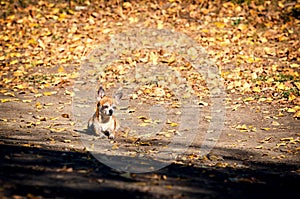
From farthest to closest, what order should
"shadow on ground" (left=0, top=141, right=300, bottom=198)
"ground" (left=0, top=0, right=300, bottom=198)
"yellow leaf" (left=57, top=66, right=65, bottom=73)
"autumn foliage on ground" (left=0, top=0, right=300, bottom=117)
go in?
"yellow leaf" (left=57, top=66, right=65, bottom=73), "autumn foliage on ground" (left=0, top=0, right=300, bottom=117), "ground" (left=0, top=0, right=300, bottom=198), "shadow on ground" (left=0, top=141, right=300, bottom=198)

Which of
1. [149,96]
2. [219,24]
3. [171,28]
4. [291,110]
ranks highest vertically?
[219,24]

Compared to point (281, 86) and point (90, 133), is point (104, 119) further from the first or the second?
point (281, 86)

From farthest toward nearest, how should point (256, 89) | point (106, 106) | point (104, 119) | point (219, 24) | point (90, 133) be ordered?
point (219, 24) < point (256, 89) < point (90, 133) < point (104, 119) < point (106, 106)

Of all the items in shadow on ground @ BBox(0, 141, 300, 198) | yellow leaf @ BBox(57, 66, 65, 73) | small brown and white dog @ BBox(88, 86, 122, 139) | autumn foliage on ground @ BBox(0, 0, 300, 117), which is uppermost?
autumn foliage on ground @ BBox(0, 0, 300, 117)

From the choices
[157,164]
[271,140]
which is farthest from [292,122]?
[157,164]

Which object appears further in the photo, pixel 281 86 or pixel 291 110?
pixel 281 86

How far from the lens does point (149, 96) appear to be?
35.1 feet

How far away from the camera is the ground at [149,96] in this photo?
542 cm

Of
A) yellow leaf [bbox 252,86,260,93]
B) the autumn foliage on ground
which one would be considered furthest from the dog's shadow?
yellow leaf [bbox 252,86,260,93]

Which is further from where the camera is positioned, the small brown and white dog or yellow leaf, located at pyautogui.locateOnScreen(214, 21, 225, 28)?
yellow leaf, located at pyautogui.locateOnScreen(214, 21, 225, 28)

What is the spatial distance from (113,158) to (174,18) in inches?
360

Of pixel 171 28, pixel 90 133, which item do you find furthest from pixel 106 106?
pixel 171 28

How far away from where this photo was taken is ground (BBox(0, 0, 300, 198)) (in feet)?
17.8

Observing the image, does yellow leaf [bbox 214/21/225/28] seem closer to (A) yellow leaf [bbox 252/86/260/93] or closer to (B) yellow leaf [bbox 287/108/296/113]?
(A) yellow leaf [bbox 252/86/260/93]
